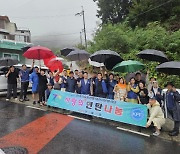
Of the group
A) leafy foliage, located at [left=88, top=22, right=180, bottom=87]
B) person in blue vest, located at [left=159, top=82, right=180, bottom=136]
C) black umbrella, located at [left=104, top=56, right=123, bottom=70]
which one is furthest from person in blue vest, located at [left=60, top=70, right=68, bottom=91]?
leafy foliage, located at [left=88, top=22, right=180, bottom=87]

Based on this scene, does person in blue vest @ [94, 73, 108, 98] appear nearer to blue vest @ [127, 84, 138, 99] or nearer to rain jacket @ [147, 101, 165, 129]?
blue vest @ [127, 84, 138, 99]

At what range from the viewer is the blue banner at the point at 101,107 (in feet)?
25.5

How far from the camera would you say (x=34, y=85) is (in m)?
10.4

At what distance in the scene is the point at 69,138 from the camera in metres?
6.61

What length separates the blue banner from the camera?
778 cm

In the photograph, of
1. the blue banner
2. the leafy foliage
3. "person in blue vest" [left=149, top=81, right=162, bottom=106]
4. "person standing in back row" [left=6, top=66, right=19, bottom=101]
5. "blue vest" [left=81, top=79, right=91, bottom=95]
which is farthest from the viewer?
the leafy foliage

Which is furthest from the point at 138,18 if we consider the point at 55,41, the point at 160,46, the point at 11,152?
the point at 55,41

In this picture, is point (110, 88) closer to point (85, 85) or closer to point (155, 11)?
point (85, 85)

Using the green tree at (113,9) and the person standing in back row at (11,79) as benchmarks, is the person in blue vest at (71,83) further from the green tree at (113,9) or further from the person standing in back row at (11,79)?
the green tree at (113,9)

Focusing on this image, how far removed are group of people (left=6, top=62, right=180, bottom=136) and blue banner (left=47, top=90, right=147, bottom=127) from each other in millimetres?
360

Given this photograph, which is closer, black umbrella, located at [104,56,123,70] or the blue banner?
the blue banner

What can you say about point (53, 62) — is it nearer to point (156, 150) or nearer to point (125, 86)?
point (125, 86)

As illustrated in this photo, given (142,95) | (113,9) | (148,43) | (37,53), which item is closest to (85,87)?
(142,95)

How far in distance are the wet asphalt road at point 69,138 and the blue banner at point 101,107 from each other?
567 mm
